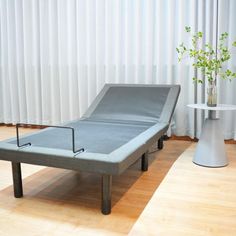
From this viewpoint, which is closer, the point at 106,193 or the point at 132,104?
the point at 106,193

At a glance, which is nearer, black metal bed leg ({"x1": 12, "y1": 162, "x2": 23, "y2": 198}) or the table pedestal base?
black metal bed leg ({"x1": 12, "y1": 162, "x2": 23, "y2": 198})

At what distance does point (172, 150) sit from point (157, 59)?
1041mm

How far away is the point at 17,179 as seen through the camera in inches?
80.3

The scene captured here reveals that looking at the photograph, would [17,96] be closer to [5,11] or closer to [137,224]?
[5,11]

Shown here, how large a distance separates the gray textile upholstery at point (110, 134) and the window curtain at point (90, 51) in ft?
1.31

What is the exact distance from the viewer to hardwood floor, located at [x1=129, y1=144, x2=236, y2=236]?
5.42 feet

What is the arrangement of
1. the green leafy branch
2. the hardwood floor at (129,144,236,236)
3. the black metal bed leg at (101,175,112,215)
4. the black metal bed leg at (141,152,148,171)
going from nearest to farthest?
1. the hardwood floor at (129,144,236,236)
2. the black metal bed leg at (101,175,112,215)
3. the black metal bed leg at (141,152,148,171)
4. the green leafy branch

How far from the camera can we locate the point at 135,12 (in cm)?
350

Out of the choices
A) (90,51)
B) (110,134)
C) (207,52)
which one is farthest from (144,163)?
(90,51)

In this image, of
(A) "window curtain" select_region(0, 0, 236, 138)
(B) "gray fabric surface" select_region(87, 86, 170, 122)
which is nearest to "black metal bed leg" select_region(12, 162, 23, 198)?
(B) "gray fabric surface" select_region(87, 86, 170, 122)

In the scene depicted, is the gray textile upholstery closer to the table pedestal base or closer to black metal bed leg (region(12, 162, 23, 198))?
black metal bed leg (region(12, 162, 23, 198))

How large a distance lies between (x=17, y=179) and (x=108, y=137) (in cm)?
68

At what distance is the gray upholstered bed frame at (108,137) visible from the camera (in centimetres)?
179

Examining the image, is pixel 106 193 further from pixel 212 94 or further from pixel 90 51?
pixel 90 51
